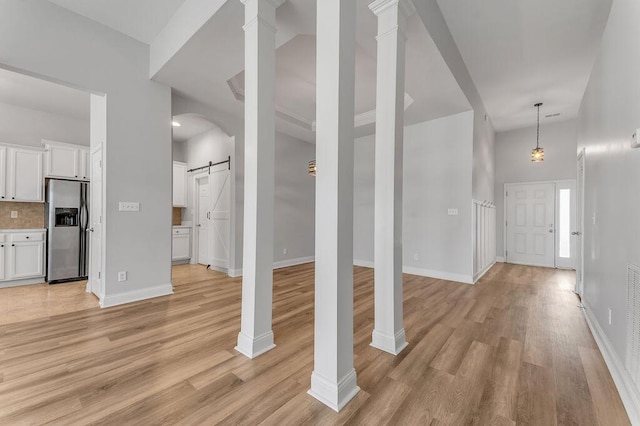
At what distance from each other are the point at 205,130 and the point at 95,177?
2707mm

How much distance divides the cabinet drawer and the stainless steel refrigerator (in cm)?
14

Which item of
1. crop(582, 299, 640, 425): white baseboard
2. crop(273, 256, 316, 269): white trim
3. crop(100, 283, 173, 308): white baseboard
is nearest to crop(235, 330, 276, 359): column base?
crop(100, 283, 173, 308): white baseboard

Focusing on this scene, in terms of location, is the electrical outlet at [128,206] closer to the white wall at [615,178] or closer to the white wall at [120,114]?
the white wall at [120,114]

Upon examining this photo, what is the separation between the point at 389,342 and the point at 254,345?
110 centimetres

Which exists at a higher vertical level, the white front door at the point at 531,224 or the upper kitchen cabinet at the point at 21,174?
the upper kitchen cabinet at the point at 21,174

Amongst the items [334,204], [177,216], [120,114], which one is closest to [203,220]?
[177,216]

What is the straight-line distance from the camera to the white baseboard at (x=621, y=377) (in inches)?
59.4

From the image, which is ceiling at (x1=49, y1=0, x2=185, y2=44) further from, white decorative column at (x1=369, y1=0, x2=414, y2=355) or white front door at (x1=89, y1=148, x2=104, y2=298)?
white decorative column at (x1=369, y1=0, x2=414, y2=355)

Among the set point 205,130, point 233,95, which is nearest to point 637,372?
point 233,95

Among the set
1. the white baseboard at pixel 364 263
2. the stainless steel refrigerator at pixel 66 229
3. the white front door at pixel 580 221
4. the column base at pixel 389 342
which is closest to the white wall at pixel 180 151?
the stainless steel refrigerator at pixel 66 229

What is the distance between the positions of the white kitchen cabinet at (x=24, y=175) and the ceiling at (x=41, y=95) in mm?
851

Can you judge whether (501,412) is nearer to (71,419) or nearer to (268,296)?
(268,296)

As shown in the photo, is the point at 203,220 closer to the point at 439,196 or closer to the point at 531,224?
the point at 439,196

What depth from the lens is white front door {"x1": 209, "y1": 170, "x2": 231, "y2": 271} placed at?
17.8 ft
